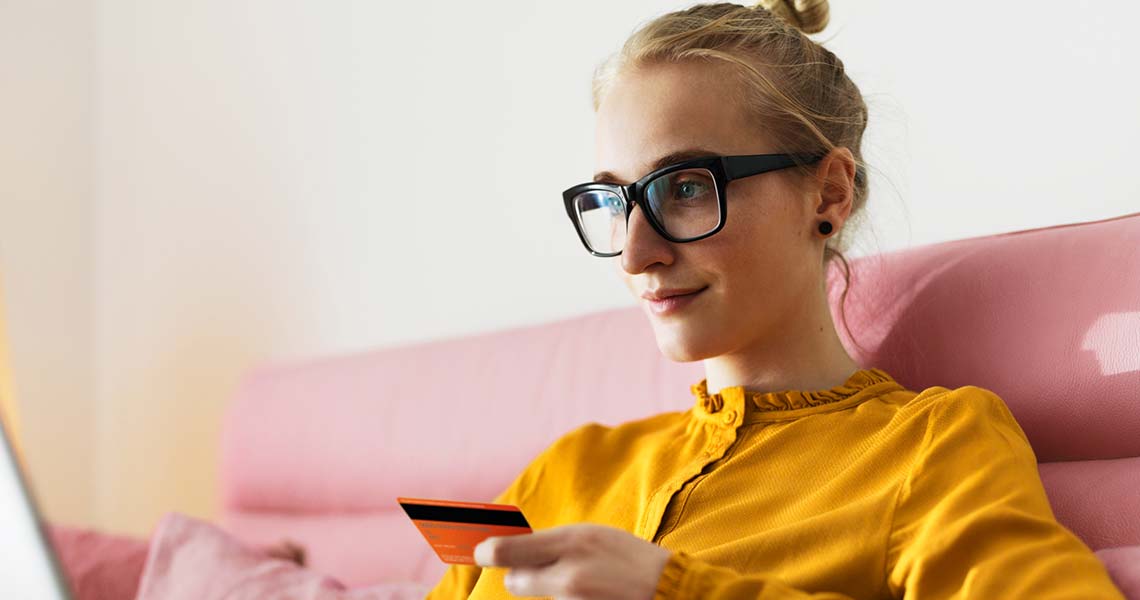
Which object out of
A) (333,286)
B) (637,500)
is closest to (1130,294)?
(637,500)

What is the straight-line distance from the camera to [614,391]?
4.86 feet

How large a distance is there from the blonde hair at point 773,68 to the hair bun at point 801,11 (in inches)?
0.5

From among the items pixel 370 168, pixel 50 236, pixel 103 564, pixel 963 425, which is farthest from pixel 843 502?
pixel 50 236

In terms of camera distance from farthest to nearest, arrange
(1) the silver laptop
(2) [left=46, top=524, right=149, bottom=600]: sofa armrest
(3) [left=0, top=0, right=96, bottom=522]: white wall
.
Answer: (3) [left=0, top=0, right=96, bottom=522]: white wall → (2) [left=46, top=524, right=149, bottom=600]: sofa armrest → (1) the silver laptop

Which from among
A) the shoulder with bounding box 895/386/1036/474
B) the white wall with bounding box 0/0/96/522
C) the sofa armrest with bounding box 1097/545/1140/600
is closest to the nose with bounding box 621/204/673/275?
the shoulder with bounding box 895/386/1036/474

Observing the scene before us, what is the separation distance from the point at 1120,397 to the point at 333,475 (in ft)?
4.04

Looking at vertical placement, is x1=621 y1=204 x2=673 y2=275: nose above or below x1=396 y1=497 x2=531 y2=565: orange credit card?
above

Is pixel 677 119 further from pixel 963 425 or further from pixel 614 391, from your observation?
pixel 614 391

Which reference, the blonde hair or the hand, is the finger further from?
the blonde hair

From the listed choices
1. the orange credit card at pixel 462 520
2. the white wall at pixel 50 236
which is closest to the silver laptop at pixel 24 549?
the orange credit card at pixel 462 520

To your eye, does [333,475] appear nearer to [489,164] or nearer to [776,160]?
[489,164]

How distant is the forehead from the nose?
4 centimetres

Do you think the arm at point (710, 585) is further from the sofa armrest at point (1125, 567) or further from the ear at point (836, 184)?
the ear at point (836, 184)

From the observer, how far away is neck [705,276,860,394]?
106 centimetres
